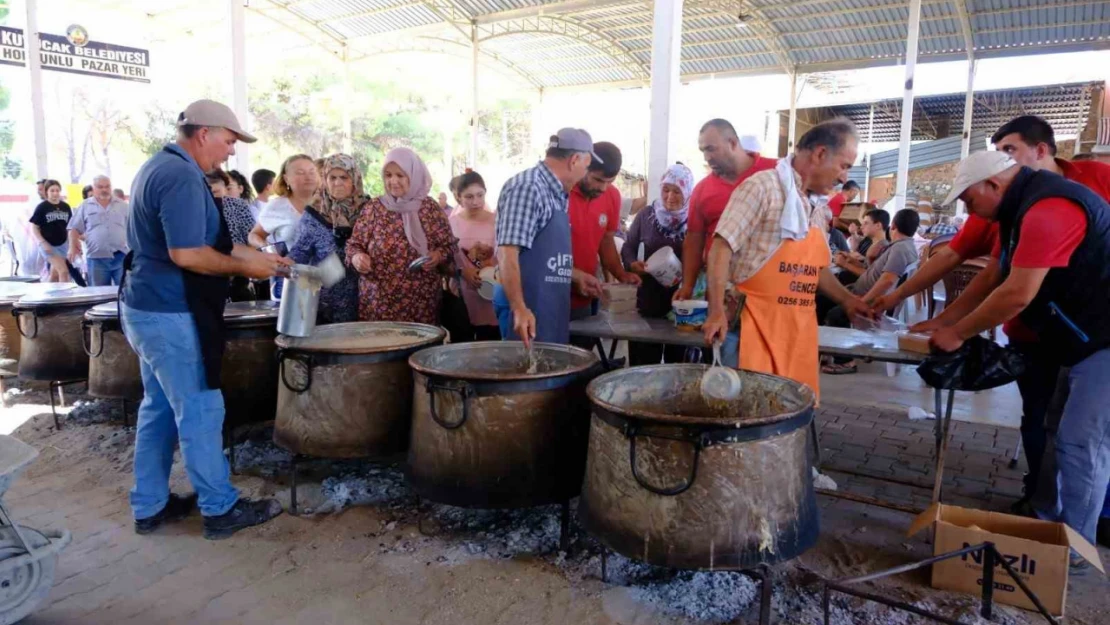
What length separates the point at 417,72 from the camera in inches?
1006

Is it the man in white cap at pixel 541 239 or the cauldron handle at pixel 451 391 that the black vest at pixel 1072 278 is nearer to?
the man in white cap at pixel 541 239

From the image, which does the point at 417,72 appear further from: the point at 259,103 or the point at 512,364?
the point at 512,364

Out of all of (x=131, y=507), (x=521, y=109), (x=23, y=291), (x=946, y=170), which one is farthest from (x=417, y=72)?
(x=131, y=507)

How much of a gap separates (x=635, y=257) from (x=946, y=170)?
615 inches

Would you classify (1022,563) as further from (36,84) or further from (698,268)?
(36,84)

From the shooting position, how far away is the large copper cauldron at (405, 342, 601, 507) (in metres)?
2.43

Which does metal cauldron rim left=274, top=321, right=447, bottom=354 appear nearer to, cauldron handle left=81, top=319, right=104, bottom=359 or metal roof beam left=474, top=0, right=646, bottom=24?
cauldron handle left=81, top=319, right=104, bottom=359

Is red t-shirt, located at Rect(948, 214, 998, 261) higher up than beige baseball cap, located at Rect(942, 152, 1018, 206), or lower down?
lower down

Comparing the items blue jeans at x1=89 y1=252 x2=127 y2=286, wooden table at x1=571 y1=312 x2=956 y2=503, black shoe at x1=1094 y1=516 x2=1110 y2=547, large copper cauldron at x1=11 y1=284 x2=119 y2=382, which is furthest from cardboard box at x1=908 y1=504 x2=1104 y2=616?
blue jeans at x1=89 y1=252 x2=127 y2=286

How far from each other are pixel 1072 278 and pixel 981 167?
50cm

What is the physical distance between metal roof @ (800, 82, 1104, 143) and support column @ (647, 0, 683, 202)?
1129cm

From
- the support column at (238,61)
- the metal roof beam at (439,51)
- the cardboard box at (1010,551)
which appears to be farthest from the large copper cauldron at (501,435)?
the metal roof beam at (439,51)

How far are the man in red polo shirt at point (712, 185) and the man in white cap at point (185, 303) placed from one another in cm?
192

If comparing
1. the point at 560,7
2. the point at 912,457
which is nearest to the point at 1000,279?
the point at 912,457
